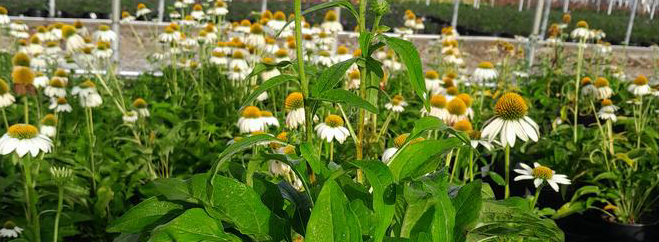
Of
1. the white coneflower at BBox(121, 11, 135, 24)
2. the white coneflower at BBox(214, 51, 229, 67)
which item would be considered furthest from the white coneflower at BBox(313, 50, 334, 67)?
the white coneflower at BBox(121, 11, 135, 24)

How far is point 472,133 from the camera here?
5.49 ft

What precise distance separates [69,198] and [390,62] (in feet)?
6.25

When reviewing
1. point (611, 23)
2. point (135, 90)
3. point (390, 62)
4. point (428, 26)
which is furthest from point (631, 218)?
point (611, 23)

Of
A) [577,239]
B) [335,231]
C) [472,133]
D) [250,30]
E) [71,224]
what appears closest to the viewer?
[335,231]

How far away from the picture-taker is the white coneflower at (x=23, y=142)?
1.53 meters

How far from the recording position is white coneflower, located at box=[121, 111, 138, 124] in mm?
2387

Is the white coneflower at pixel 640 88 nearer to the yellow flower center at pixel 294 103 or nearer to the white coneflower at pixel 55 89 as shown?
the yellow flower center at pixel 294 103

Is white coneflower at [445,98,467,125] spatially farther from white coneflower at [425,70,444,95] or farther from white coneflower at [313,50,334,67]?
white coneflower at [313,50,334,67]

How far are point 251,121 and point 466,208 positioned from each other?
1.15m

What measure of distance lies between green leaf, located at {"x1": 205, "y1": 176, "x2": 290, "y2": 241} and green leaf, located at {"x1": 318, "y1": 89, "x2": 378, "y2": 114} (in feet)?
0.54

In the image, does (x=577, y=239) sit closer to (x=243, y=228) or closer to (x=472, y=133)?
(x=472, y=133)

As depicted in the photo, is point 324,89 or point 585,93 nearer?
point 324,89

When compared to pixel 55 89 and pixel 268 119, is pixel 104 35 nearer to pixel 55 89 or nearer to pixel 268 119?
pixel 55 89

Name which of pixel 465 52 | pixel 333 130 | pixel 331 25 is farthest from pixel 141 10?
pixel 465 52
